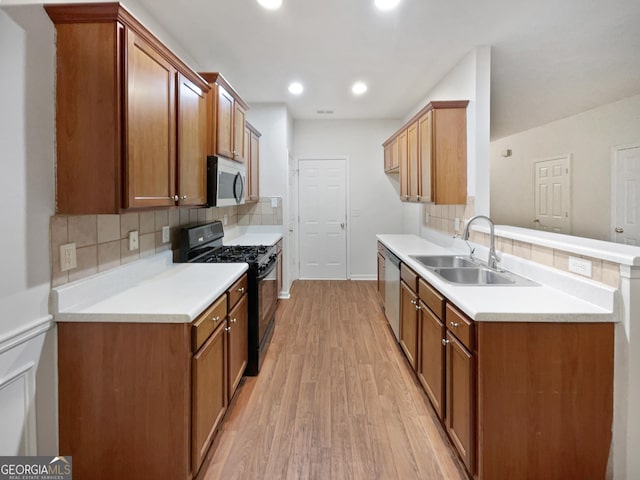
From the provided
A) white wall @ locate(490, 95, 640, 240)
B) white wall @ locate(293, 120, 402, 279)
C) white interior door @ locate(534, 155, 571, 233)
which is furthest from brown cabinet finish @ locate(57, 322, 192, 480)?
white interior door @ locate(534, 155, 571, 233)

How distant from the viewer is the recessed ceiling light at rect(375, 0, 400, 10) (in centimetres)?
245

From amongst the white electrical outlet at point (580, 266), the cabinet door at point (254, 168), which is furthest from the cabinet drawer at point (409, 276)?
the cabinet door at point (254, 168)

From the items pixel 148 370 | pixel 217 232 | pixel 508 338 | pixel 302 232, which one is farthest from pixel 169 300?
pixel 302 232

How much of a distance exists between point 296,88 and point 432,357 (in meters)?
3.45

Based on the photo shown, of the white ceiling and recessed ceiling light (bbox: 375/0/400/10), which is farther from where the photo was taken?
the white ceiling

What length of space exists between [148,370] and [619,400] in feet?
6.49

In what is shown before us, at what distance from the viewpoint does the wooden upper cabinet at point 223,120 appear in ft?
9.02

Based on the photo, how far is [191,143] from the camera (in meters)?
2.41

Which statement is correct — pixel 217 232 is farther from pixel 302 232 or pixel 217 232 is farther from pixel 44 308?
pixel 302 232

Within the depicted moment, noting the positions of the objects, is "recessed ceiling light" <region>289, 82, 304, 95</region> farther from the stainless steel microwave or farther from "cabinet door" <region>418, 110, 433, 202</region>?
"cabinet door" <region>418, 110, 433, 202</region>

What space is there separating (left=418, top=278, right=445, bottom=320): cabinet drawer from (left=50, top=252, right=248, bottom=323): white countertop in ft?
3.95

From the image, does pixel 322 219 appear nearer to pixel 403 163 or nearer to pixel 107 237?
pixel 403 163

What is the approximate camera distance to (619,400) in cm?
158

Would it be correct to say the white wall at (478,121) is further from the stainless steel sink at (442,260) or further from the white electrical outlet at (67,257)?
the white electrical outlet at (67,257)
